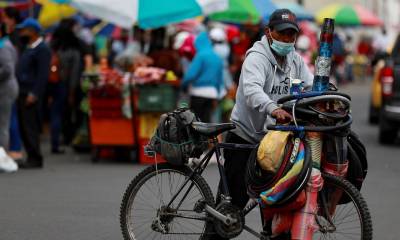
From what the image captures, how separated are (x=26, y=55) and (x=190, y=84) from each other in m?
2.20

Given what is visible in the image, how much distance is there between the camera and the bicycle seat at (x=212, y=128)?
628 cm

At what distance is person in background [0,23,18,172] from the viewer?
1111cm

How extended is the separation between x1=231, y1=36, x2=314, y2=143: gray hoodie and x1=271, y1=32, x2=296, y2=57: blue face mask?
64 millimetres

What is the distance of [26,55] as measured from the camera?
39.1 ft

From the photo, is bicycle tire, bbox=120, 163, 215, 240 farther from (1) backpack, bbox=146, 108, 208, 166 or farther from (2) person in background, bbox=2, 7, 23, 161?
(2) person in background, bbox=2, 7, 23, 161


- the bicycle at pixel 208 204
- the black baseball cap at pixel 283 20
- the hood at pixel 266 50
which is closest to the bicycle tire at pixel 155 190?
the bicycle at pixel 208 204

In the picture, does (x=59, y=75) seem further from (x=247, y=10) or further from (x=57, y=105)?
(x=247, y=10)

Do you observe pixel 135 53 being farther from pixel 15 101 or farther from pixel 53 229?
pixel 53 229

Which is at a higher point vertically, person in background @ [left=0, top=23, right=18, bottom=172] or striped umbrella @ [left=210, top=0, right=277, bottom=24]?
striped umbrella @ [left=210, top=0, right=277, bottom=24]

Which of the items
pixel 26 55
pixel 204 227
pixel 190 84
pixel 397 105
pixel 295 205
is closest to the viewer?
pixel 295 205

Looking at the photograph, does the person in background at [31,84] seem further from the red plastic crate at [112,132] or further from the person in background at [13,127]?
the red plastic crate at [112,132]

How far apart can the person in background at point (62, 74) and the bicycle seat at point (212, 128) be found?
302 inches

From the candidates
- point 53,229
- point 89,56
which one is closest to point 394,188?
point 53,229

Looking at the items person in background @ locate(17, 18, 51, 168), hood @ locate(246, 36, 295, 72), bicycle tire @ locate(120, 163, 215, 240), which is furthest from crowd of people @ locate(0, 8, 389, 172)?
hood @ locate(246, 36, 295, 72)
